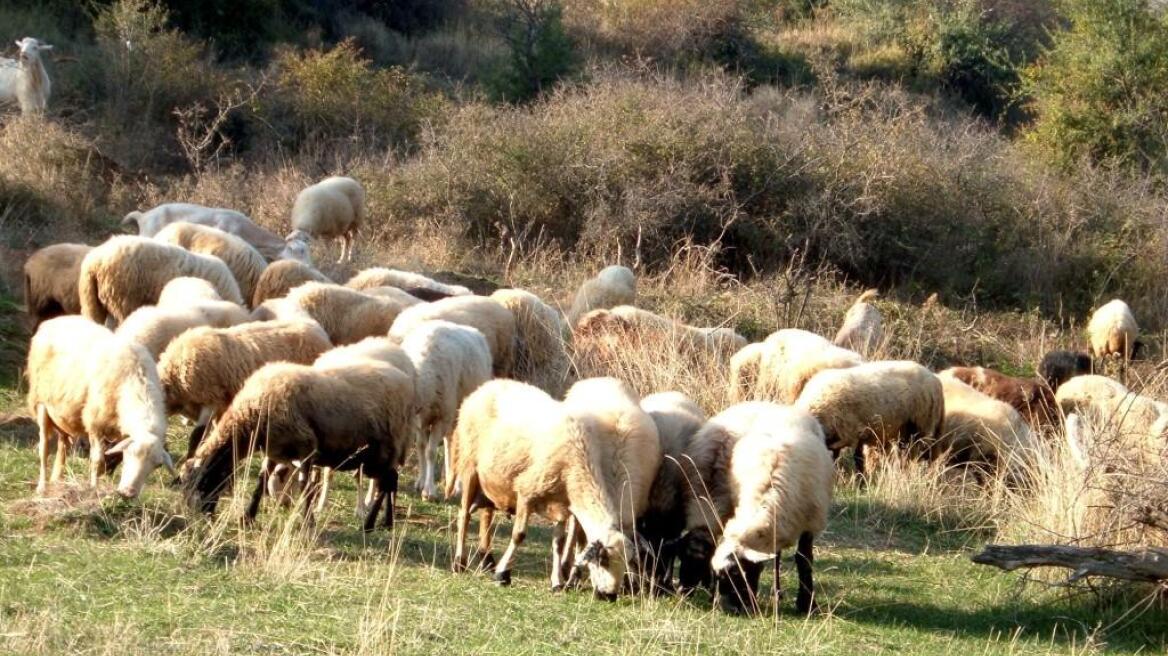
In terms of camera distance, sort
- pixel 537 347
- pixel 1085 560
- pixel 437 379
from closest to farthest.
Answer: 1. pixel 1085 560
2. pixel 437 379
3. pixel 537 347

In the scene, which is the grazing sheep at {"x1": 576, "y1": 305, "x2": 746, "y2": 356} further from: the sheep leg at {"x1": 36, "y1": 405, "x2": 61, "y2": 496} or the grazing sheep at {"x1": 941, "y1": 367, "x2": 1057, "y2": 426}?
the sheep leg at {"x1": 36, "y1": 405, "x2": 61, "y2": 496}

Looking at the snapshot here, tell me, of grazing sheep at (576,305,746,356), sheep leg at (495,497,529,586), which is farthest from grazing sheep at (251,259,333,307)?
sheep leg at (495,497,529,586)

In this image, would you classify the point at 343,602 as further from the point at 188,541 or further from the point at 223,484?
the point at 223,484

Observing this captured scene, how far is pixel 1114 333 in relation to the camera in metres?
19.8

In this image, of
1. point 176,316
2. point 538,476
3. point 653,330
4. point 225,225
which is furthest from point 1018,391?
point 225,225

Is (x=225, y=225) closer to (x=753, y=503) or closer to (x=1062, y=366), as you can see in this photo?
(x=1062, y=366)

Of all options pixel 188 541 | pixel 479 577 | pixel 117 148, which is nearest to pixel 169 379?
pixel 188 541

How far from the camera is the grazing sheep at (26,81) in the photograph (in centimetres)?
2217

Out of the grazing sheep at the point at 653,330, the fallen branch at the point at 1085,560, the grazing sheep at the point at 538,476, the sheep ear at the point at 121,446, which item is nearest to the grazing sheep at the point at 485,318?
the grazing sheep at the point at 653,330

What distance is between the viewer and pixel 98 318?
1326 cm

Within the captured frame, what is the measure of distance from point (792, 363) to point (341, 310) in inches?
159

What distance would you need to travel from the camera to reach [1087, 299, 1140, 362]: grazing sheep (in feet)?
64.7

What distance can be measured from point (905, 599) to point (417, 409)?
369cm

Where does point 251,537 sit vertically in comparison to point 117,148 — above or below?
above
